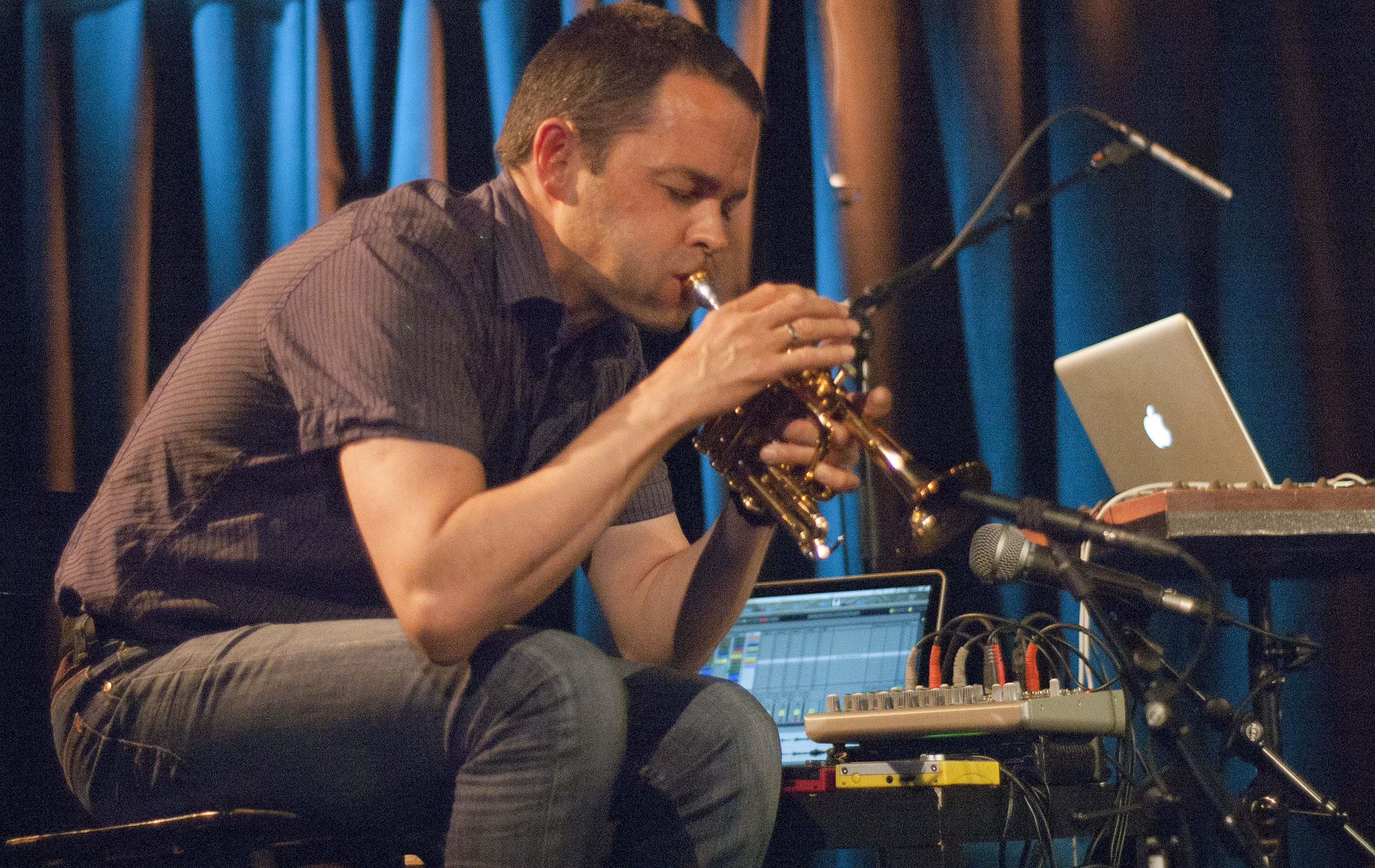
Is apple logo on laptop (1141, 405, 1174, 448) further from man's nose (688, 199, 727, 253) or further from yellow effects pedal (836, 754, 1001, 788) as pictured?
man's nose (688, 199, 727, 253)

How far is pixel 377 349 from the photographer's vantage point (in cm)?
133

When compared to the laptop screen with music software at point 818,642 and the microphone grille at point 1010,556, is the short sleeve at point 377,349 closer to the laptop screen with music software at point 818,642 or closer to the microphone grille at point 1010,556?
the microphone grille at point 1010,556

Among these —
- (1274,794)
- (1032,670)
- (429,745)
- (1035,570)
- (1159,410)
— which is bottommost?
(1274,794)

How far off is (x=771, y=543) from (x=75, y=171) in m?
2.09

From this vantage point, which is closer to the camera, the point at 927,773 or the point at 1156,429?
the point at 927,773

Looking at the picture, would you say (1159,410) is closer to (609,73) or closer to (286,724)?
(609,73)

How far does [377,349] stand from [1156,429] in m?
1.42

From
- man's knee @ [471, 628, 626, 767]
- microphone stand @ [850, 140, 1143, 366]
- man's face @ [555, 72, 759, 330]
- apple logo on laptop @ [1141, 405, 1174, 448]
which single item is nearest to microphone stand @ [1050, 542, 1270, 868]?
man's knee @ [471, 628, 626, 767]

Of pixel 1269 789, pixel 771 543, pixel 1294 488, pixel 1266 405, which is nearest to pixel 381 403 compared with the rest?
pixel 1294 488

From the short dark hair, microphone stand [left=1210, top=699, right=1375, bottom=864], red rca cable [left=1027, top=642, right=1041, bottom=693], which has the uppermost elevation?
the short dark hair

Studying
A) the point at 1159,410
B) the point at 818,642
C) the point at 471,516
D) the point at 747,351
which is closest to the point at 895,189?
the point at 1159,410

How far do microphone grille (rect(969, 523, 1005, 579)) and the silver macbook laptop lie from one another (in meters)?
0.74

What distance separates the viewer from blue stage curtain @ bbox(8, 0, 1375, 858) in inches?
100

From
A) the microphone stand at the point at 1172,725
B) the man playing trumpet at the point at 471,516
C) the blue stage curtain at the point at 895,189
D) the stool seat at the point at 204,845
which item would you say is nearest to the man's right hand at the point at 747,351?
the man playing trumpet at the point at 471,516
